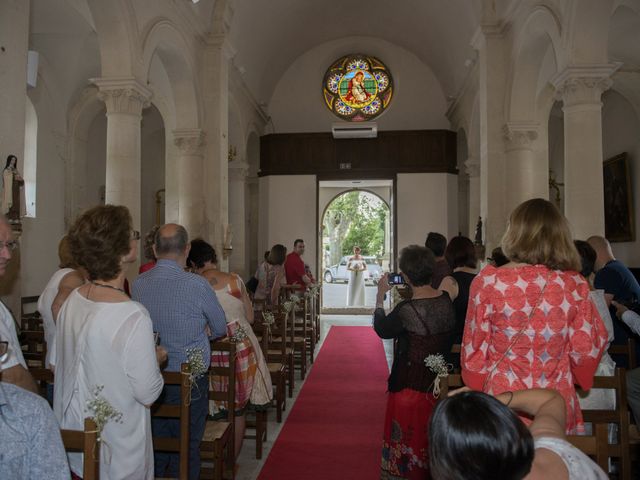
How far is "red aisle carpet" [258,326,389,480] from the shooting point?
4301mm

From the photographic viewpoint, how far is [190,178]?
A: 10531 millimetres

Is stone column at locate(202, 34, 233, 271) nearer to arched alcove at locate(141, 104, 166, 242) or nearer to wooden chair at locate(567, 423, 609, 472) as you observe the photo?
arched alcove at locate(141, 104, 166, 242)

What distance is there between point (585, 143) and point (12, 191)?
6.63 metres

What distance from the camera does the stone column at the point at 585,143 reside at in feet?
22.4

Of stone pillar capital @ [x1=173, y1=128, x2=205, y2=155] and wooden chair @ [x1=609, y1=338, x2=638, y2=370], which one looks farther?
stone pillar capital @ [x1=173, y1=128, x2=205, y2=155]

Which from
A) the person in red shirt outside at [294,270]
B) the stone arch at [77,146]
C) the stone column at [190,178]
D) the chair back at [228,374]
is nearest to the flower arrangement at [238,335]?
the chair back at [228,374]

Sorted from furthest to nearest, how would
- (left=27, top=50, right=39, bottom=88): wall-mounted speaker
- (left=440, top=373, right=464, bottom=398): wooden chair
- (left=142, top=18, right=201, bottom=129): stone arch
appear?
1. (left=27, top=50, right=39, bottom=88): wall-mounted speaker
2. (left=142, top=18, right=201, bottom=129): stone arch
3. (left=440, top=373, right=464, bottom=398): wooden chair

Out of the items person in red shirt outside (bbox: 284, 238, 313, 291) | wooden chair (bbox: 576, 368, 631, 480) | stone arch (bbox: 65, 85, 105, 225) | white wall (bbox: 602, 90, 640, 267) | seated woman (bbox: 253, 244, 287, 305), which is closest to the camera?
wooden chair (bbox: 576, 368, 631, 480)

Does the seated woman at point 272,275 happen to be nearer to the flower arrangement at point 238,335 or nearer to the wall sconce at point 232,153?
the flower arrangement at point 238,335

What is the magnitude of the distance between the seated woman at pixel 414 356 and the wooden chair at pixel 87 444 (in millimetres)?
1928

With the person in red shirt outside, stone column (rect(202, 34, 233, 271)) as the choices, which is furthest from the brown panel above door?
the person in red shirt outside

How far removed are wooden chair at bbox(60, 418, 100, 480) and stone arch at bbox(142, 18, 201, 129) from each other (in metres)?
7.10

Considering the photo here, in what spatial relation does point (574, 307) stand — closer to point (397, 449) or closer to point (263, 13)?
point (397, 449)

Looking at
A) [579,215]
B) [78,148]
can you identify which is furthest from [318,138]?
[579,215]
